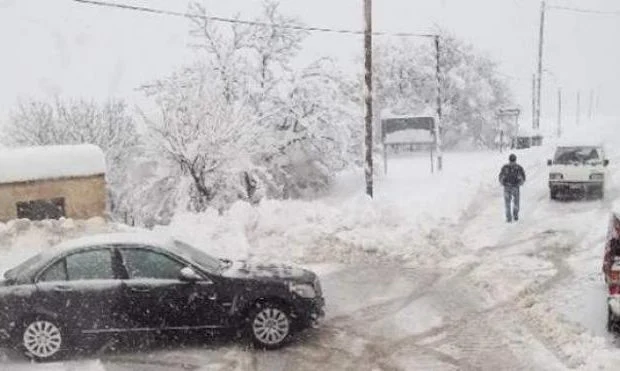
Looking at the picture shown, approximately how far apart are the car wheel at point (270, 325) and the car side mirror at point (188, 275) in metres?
0.85

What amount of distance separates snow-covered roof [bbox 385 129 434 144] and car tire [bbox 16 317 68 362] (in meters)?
25.6

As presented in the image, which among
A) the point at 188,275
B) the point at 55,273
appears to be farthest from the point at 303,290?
the point at 55,273

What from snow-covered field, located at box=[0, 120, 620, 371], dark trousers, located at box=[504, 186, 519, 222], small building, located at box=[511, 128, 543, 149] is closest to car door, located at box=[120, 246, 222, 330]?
snow-covered field, located at box=[0, 120, 620, 371]

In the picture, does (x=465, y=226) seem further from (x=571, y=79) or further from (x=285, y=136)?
(x=571, y=79)

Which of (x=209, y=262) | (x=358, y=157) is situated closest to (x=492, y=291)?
(x=209, y=262)

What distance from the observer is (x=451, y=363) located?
31.1 ft

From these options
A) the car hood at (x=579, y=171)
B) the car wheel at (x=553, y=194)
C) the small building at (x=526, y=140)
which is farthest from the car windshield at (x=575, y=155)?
the small building at (x=526, y=140)

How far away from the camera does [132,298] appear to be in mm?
9828

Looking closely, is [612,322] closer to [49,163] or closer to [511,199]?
[511,199]

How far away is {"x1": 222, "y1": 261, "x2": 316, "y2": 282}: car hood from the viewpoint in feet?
33.5

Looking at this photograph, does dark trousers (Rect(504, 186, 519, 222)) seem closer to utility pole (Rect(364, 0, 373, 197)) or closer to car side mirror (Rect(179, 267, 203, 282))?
utility pole (Rect(364, 0, 373, 197))

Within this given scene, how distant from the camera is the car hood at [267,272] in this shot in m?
10.2

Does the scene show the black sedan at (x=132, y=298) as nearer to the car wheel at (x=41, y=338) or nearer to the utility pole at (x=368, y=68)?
the car wheel at (x=41, y=338)

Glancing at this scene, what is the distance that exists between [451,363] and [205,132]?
15845mm
